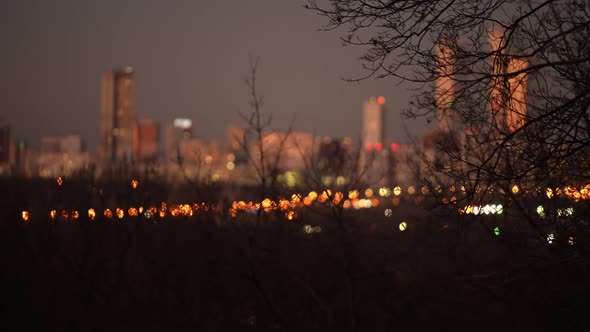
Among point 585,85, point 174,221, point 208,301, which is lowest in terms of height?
point 208,301

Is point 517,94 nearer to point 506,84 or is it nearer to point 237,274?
point 506,84

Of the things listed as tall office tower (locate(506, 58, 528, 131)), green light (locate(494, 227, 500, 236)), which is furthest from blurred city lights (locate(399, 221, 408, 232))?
tall office tower (locate(506, 58, 528, 131))

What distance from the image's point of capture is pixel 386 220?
22531 mm

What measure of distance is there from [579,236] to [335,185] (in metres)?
11.3

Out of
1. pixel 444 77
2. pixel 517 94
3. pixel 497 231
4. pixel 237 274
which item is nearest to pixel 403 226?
pixel 237 274

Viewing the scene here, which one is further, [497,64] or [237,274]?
[237,274]

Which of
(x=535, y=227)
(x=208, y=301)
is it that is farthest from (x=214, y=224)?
(x=535, y=227)

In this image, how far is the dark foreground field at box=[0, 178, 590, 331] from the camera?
719 inches

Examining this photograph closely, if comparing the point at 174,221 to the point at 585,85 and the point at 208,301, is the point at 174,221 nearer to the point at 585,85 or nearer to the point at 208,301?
the point at 208,301

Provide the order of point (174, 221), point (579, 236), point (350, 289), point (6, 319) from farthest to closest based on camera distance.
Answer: point (174, 221) < point (6, 319) < point (350, 289) < point (579, 236)

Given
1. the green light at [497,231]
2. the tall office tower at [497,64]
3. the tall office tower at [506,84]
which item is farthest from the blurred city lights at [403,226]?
the tall office tower at [497,64]

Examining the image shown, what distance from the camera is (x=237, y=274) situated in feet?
70.7

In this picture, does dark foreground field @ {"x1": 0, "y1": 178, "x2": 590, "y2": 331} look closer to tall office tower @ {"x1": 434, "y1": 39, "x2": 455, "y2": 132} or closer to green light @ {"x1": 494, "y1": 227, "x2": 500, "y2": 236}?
green light @ {"x1": 494, "y1": 227, "x2": 500, "y2": 236}

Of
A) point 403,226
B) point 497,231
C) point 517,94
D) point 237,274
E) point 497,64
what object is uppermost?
point 497,64
